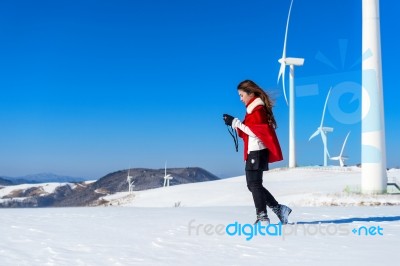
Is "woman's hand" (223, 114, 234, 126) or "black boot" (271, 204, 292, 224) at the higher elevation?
"woman's hand" (223, 114, 234, 126)

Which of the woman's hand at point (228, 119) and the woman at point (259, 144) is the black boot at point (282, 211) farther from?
the woman's hand at point (228, 119)

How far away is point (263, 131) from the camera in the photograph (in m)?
6.96

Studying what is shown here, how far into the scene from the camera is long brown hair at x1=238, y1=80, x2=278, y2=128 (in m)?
7.17

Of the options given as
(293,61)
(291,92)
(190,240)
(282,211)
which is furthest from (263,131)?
(293,61)

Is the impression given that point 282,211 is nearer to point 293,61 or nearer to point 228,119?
point 228,119

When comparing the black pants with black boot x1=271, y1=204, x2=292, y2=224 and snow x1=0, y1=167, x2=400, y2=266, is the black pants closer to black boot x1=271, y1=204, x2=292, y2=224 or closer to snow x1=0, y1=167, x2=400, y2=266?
black boot x1=271, y1=204, x2=292, y2=224

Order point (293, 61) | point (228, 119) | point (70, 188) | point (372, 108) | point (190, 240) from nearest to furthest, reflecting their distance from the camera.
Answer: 1. point (190, 240)
2. point (228, 119)
3. point (372, 108)
4. point (293, 61)
5. point (70, 188)

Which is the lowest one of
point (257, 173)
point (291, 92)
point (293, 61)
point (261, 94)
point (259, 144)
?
point (257, 173)

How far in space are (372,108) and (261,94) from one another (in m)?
9.19

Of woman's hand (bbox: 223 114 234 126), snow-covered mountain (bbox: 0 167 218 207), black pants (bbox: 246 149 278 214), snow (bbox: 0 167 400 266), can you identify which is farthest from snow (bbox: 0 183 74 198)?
black pants (bbox: 246 149 278 214)

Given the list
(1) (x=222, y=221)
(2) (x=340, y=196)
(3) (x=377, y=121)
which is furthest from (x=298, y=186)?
(1) (x=222, y=221)

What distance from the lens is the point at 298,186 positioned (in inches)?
1065

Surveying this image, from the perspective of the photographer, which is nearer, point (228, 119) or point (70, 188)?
point (228, 119)

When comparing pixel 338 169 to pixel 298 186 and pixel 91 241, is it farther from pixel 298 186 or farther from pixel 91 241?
pixel 91 241
